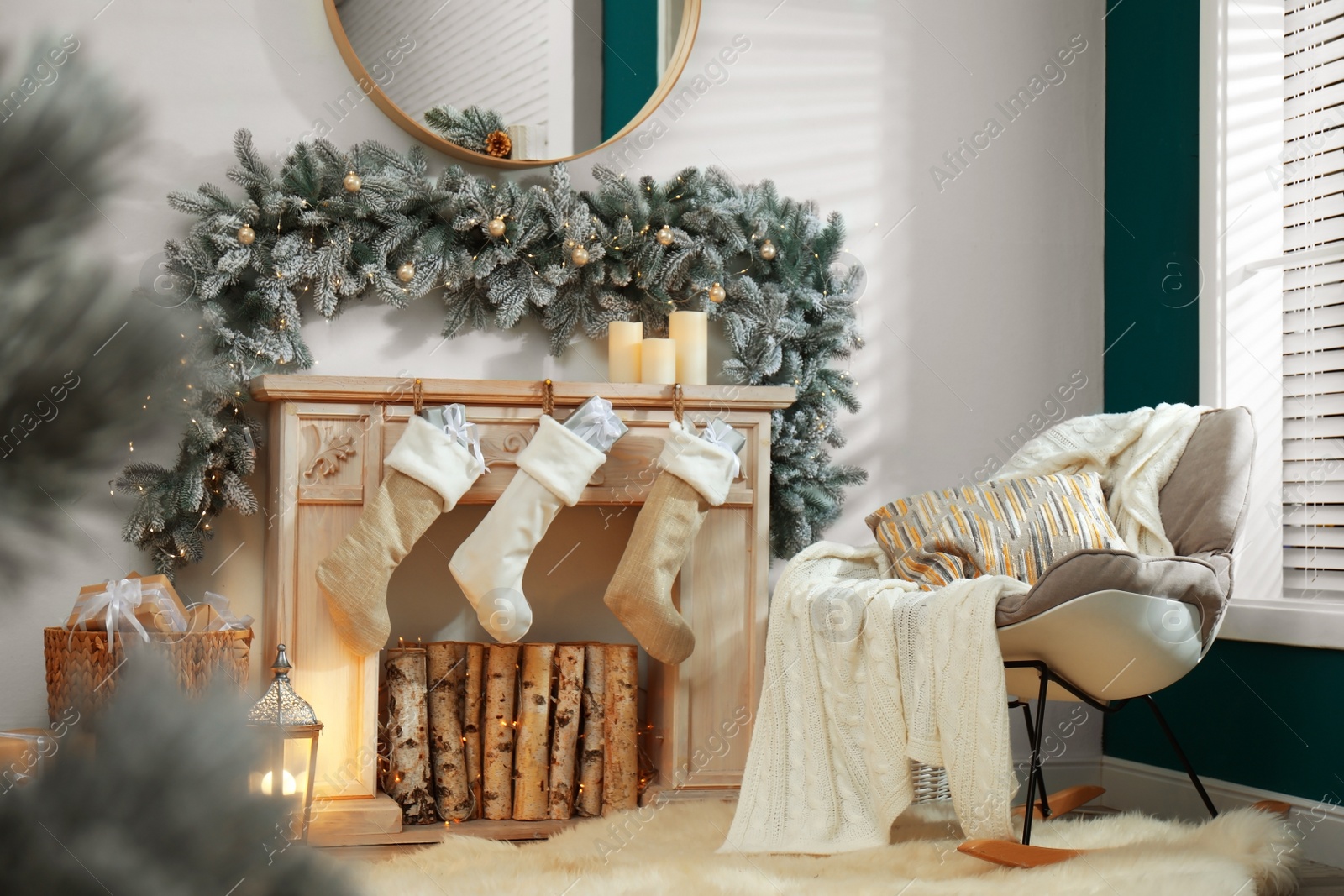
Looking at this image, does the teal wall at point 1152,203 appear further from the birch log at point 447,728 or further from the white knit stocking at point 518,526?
the birch log at point 447,728

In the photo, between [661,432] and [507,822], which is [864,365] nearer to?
[661,432]

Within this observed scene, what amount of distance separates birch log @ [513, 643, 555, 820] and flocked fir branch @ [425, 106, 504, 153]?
1.16 metres

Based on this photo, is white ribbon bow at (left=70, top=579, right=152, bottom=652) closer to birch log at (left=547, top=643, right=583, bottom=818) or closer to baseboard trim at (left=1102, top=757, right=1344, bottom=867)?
birch log at (left=547, top=643, right=583, bottom=818)

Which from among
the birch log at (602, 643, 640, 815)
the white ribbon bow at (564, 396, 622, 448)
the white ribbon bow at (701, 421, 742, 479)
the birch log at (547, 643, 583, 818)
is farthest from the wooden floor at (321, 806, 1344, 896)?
the white ribbon bow at (701, 421, 742, 479)

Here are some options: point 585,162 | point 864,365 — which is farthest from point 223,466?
point 864,365

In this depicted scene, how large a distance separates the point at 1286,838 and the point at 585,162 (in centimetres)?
201

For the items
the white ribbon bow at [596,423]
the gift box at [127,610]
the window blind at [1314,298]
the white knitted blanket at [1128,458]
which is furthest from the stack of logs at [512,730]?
the window blind at [1314,298]

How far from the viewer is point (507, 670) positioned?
238 centimetres

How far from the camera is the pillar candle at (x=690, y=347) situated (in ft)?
8.27

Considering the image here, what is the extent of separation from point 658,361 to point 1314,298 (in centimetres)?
147

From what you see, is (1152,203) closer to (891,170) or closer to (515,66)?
(891,170)

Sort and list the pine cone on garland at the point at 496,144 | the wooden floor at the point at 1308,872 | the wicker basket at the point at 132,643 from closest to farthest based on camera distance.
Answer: the wicker basket at the point at 132,643 < the wooden floor at the point at 1308,872 < the pine cone on garland at the point at 496,144

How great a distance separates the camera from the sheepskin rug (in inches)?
67.4

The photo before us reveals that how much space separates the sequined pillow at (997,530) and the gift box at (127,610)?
1364 mm
